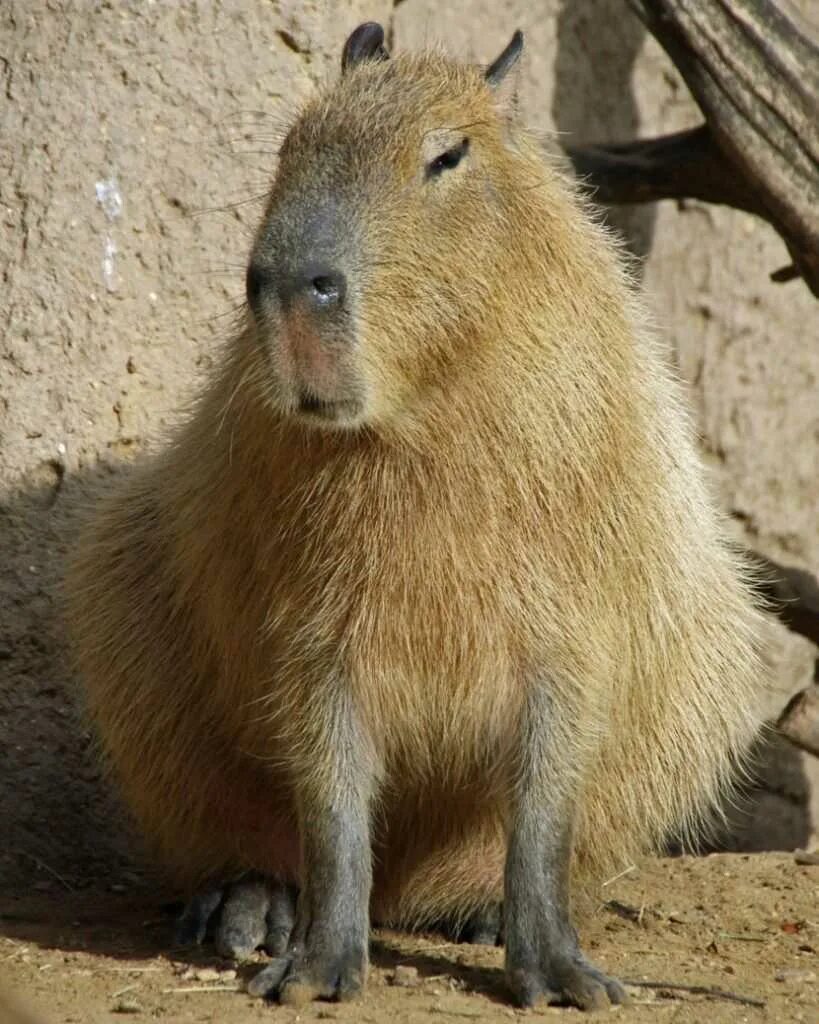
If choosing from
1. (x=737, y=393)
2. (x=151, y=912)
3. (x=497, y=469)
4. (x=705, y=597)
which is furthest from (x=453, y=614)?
(x=737, y=393)

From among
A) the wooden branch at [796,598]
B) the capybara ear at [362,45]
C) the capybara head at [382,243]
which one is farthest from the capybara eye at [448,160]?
the wooden branch at [796,598]

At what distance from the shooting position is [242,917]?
4012 millimetres

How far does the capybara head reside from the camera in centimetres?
326

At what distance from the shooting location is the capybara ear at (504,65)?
3.75 m

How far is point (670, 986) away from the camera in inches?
145

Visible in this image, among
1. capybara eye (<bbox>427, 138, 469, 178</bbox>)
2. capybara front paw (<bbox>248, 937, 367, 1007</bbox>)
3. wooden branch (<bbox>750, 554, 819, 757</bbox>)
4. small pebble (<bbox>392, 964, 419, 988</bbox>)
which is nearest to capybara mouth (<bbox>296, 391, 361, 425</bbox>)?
capybara eye (<bbox>427, 138, 469, 178</bbox>)

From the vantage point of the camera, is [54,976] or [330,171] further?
[54,976]

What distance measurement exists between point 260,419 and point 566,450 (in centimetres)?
60

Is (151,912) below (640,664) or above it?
below

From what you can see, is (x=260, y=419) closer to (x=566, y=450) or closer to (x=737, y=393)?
(x=566, y=450)

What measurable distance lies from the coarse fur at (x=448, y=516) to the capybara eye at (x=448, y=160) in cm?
2

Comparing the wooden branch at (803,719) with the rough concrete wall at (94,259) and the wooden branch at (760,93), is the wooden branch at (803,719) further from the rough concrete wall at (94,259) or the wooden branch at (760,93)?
the rough concrete wall at (94,259)

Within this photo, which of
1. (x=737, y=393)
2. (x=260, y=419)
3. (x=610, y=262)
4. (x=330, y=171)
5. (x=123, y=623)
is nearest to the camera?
(x=330, y=171)

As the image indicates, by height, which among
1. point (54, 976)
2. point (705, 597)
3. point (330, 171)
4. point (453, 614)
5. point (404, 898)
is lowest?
point (54, 976)
